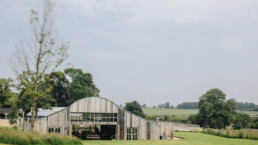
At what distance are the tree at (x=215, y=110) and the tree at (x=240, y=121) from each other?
1735 mm

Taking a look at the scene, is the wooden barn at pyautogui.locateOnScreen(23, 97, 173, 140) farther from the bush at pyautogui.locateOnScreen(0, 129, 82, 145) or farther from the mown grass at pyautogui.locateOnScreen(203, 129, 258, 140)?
the mown grass at pyautogui.locateOnScreen(203, 129, 258, 140)

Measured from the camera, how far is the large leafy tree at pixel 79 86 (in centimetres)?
7062

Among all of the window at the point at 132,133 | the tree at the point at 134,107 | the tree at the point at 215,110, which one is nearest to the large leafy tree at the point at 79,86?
the tree at the point at 134,107

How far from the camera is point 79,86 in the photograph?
70625mm

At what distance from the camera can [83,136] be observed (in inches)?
1332

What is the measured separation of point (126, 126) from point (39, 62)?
14608 mm

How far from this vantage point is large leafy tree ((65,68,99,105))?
70.6 m

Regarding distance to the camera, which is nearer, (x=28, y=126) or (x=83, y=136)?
(x=28, y=126)

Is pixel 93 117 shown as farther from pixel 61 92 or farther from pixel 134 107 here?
pixel 61 92

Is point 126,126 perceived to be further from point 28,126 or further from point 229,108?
point 229,108

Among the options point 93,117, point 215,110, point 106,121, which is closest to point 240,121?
point 215,110

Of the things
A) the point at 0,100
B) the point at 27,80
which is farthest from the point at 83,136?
the point at 0,100

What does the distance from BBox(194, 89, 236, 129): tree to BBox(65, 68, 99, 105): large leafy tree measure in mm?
28944

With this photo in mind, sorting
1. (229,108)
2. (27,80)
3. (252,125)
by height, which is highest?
(27,80)
